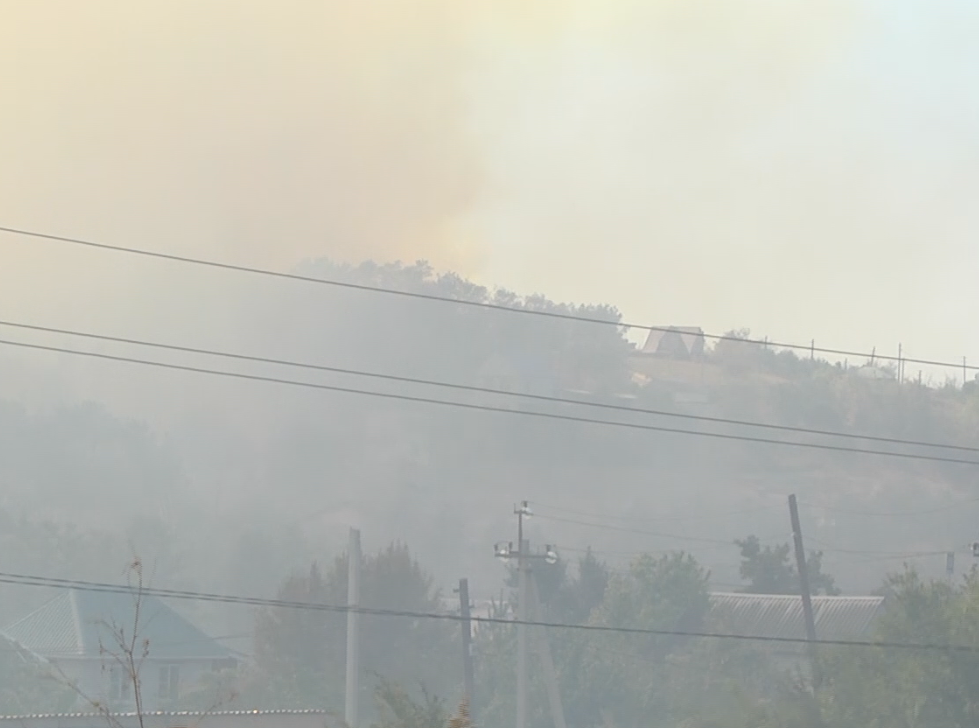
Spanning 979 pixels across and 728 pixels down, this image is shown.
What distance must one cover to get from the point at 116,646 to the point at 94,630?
20.2ft

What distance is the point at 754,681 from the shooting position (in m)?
30.7

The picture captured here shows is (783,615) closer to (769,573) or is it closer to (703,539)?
(769,573)

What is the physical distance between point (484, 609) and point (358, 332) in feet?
254

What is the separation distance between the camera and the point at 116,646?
45.1 metres

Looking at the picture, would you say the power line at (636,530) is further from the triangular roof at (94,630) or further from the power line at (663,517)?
the triangular roof at (94,630)

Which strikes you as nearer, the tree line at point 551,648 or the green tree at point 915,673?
the green tree at point 915,673

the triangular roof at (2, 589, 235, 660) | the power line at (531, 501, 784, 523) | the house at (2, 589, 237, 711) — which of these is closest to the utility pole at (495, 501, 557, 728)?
the house at (2, 589, 237, 711)

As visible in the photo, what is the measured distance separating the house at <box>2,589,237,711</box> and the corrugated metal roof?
1841 centimetres

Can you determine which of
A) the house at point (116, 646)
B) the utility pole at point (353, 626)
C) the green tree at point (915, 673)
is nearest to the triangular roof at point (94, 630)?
the house at point (116, 646)

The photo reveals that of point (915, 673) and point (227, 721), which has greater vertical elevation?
point (915, 673)

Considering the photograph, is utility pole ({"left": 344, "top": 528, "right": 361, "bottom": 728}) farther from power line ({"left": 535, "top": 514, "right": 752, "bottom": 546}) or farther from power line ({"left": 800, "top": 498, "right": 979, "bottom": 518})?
power line ({"left": 800, "top": 498, "right": 979, "bottom": 518})

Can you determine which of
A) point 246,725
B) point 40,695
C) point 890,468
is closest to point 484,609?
point 40,695

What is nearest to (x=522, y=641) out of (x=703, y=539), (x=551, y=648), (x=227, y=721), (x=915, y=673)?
(x=227, y=721)

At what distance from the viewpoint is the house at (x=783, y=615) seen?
1806 inches
